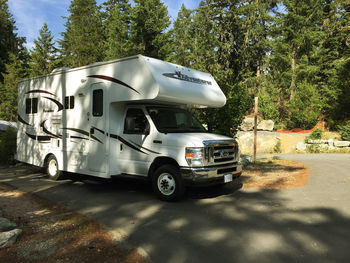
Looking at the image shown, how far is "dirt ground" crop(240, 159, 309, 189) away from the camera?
848cm

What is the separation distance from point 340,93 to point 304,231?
2191cm

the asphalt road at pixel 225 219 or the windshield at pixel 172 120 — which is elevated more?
the windshield at pixel 172 120

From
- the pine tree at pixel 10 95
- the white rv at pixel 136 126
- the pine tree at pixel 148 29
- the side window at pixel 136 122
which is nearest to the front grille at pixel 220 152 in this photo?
the white rv at pixel 136 126

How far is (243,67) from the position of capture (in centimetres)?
3669

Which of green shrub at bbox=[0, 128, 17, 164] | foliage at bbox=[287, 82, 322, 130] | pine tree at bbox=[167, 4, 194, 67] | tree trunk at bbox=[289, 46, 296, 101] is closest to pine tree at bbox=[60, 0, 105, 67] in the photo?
pine tree at bbox=[167, 4, 194, 67]

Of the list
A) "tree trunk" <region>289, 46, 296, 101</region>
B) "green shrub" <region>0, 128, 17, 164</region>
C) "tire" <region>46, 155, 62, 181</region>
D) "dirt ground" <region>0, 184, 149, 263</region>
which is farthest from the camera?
"tree trunk" <region>289, 46, 296, 101</region>

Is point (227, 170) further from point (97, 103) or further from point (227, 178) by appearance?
point (97, 103)

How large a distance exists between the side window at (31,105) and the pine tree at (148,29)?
19032mm

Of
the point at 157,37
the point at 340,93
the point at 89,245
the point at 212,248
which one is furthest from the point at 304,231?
the point at 157,37

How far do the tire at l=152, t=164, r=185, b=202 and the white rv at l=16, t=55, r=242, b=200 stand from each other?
0.07ft

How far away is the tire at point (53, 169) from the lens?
9.18 meters

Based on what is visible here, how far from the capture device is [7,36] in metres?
45.9

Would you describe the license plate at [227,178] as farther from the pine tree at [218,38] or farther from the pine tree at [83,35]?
the pine tree at [83,35]

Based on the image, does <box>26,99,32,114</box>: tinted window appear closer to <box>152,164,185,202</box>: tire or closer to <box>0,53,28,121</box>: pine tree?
<box>152,164,185,202</box>: tire
